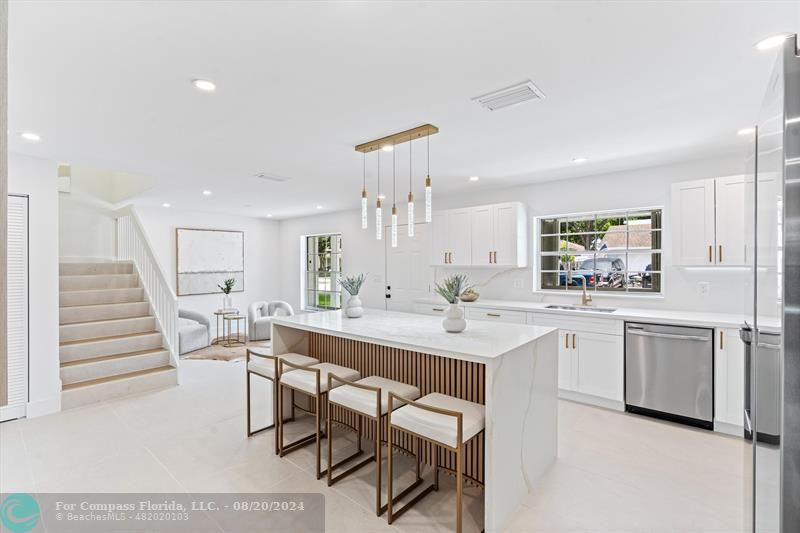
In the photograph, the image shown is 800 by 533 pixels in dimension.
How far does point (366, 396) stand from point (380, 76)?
1.88 metres

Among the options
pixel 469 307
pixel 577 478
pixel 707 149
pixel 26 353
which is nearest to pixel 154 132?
pixel 26 353

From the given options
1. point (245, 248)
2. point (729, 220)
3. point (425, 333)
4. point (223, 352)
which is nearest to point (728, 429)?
point (729, 220)

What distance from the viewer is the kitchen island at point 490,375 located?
2.08 meters

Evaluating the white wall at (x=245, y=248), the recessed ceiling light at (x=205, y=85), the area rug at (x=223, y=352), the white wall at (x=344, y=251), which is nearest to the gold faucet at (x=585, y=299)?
the white wall at (x=344, y=251)

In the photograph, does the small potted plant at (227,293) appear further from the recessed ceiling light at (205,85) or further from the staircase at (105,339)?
the recessed ceiling light at (205,85)

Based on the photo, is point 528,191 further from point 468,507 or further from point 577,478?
point 468,507

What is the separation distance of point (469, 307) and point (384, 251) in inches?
92.3

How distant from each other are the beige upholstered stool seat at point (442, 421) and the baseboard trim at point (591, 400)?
2.39 meters

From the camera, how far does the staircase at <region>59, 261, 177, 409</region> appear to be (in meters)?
4.12

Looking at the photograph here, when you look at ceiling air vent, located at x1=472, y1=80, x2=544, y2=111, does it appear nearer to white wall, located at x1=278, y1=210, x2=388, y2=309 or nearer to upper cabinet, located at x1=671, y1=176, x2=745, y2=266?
upper cabinet, located at x1=671, y1=176, x2=745, y2=266

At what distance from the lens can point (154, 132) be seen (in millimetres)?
2992

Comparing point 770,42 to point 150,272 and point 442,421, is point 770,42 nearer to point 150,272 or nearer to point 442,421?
point 442,421

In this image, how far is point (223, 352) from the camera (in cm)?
623

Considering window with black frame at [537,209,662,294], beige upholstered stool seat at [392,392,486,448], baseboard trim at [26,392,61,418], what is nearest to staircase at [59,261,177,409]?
baseboard trim at [26,392,61,418]
